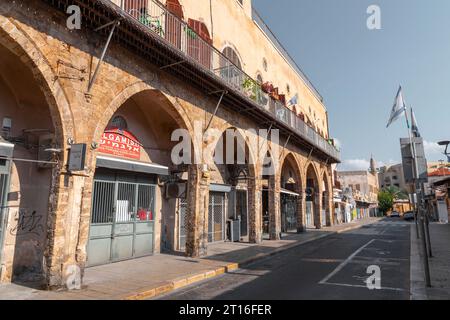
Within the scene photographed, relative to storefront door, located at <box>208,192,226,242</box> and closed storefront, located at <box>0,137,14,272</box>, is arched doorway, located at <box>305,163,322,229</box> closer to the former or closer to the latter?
storefront door, located at <box>208,192,226,242</box>

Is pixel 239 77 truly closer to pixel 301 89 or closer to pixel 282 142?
pixel 282 142

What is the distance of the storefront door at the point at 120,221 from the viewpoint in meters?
9.01

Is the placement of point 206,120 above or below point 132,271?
above

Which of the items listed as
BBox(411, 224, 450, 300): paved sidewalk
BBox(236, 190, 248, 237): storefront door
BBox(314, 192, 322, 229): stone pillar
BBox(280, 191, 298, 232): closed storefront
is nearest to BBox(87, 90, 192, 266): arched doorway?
BBox(236, 190, 248, 237): storefront door

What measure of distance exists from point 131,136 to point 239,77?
5242 millimetres

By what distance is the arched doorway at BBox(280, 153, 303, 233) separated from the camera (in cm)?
2067

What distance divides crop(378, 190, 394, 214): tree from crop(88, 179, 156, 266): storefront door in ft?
230

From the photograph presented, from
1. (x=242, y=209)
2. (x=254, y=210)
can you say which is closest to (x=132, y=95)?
(x=254, y=210)

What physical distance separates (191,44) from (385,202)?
71144 millimetres

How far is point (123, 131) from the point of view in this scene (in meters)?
10.0

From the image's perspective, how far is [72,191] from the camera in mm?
6402
